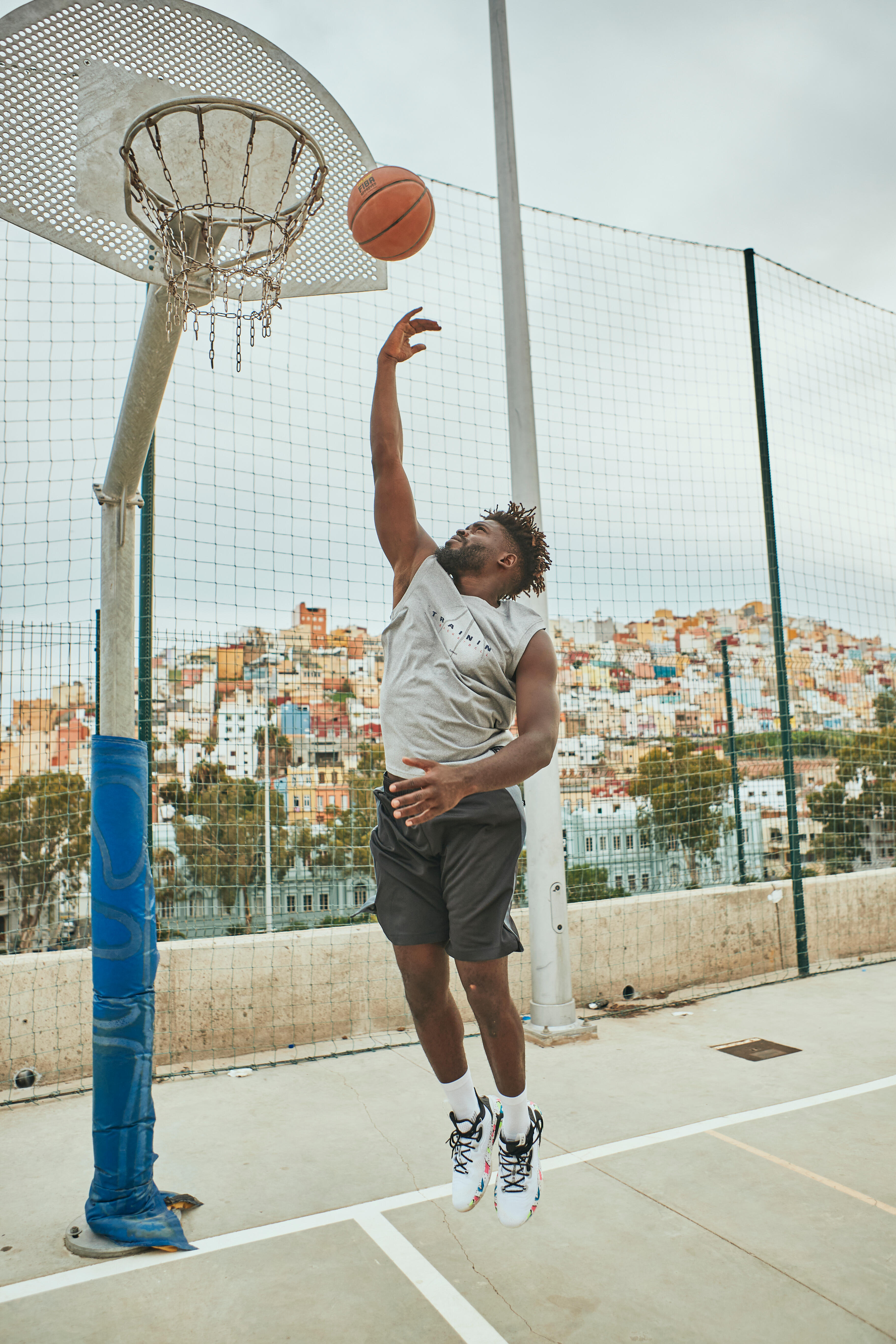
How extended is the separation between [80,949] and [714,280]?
6203 mm

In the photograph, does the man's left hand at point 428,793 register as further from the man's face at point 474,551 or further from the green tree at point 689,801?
the green tree at point 689,801

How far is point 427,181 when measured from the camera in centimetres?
533

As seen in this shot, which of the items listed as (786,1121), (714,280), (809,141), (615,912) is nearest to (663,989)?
(615,912)

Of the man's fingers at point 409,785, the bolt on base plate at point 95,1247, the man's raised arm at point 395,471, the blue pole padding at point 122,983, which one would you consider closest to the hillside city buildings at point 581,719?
the blue pole padding at point 122,983

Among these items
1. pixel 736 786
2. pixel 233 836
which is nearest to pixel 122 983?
pixel 736 786

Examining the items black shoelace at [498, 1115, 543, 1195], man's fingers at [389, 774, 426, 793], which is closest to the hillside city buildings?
black shoelace at [498, 1115, 543, 1195]

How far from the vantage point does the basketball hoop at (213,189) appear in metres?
2.45

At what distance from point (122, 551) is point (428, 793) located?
1750 millimetres

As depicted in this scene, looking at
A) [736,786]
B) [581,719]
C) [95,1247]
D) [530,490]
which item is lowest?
[95,1247]

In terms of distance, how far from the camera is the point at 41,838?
5.29 meters

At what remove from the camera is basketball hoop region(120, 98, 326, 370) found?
2453 mm

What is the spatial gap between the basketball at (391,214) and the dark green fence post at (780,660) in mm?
4286

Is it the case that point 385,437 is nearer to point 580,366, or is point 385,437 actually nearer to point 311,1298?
point 311,1298

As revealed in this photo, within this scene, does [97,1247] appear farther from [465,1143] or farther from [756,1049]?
[756,1049]
